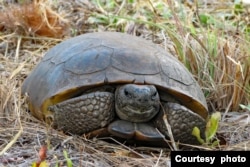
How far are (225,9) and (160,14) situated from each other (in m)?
0.60

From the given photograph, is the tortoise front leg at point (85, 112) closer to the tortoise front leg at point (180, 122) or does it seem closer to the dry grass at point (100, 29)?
the dry grass at point (100, 29)

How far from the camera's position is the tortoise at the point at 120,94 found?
10.3 ft

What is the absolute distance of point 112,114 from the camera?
3.20m

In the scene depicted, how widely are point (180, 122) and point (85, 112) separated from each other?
1.42 ft

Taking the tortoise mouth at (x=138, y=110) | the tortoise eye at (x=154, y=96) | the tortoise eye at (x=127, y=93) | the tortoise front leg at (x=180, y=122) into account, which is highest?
the tortoise eye at (x=127, y=93)

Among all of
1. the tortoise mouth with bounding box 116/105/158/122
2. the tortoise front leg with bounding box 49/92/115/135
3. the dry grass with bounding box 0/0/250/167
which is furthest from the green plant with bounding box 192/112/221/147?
the tortoise front leg with bounding box 49/92/115/135

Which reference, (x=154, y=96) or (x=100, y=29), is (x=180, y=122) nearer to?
(x=154, y=96)

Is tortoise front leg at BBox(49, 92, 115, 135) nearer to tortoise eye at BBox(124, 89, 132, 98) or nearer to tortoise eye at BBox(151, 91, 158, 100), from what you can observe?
tortoise eye at BBox(124, 89, 132, 98)

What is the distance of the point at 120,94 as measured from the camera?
313cm

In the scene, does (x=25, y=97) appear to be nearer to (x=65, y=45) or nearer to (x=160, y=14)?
(x=65, y=45)

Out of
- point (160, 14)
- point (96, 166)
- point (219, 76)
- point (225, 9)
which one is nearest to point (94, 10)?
point (160, 14)

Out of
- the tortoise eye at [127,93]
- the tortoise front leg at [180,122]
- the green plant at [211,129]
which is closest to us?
→ the green plant at [211,129]

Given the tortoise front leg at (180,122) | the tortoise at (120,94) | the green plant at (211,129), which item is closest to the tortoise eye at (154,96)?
the tortoise at (120,94)

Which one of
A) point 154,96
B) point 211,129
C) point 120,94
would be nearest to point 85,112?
point 120,94
